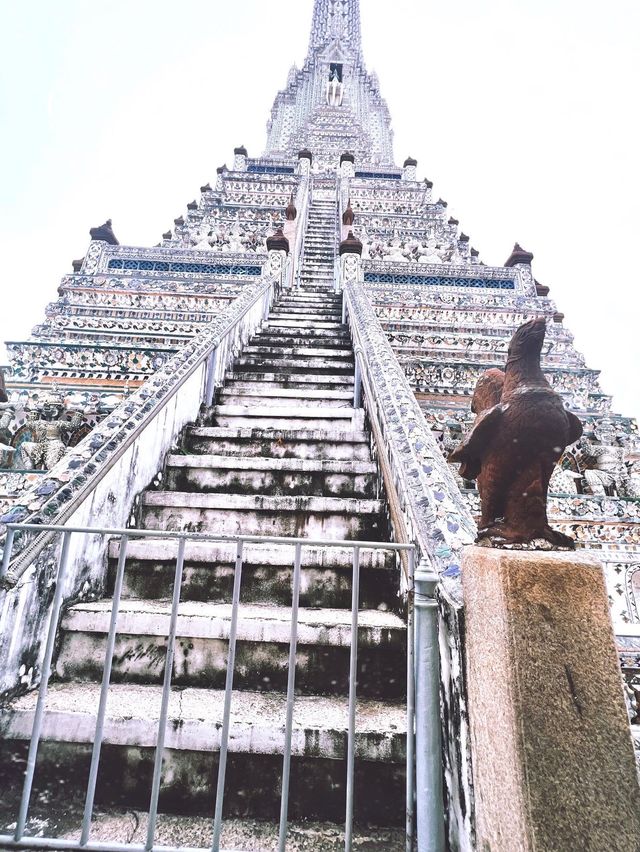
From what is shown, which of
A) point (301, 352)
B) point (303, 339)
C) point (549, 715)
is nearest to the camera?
point (549, 715)

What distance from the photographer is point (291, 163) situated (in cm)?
2117

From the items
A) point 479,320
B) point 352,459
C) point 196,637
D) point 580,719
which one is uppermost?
point 479,320

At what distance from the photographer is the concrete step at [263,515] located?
10.4 ft

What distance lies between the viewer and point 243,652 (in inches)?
86.9

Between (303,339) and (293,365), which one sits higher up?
(303,339)

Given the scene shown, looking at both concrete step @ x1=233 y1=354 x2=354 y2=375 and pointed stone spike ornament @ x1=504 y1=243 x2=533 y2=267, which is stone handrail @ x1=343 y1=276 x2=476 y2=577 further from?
pointed stone spike ornament @ x1=504 y1=243 x2=533 y2=267

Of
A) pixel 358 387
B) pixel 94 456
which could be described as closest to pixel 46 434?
pixel 94 456

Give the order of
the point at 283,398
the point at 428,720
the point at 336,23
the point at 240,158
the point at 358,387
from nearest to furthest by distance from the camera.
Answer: the point at 428,720 < the point at 358,387 < the point at 283,398 < the point at 240,158 < the point at 336,23

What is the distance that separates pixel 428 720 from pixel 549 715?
0.43m

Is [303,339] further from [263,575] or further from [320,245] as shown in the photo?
[320,245]

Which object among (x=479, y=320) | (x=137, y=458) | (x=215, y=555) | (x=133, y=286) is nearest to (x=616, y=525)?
(x=215, y=555)

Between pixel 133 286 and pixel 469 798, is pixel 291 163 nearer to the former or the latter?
pixel 133 286

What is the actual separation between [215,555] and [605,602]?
211 cm

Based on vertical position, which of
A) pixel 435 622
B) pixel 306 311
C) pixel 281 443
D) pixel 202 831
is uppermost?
pixel 306 311
